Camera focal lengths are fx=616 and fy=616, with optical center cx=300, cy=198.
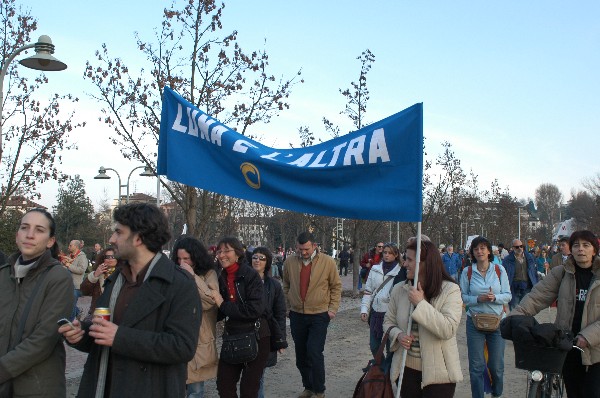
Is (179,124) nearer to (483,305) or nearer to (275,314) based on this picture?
(275,314)

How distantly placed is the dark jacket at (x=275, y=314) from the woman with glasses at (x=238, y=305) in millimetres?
359

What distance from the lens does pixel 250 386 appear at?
6062 millimetres

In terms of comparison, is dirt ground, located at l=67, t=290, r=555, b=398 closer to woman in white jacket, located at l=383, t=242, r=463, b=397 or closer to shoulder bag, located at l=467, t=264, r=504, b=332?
shoulder bag, located at l=467, t=264, r=504, b=332

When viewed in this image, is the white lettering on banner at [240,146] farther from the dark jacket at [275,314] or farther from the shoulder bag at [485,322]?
the shoulder bag at [485,322]

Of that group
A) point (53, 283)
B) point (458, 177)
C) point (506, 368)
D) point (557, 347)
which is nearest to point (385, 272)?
point (506, 368)

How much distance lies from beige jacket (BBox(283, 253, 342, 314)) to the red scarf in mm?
1860

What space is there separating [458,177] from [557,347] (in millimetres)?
24450

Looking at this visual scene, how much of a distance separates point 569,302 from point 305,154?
2.56 meters

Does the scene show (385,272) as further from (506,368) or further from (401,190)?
(401,190)

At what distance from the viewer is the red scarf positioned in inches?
239

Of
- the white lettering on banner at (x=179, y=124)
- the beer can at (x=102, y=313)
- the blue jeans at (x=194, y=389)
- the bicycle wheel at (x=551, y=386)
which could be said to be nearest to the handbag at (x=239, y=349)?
the blue jeans at (x=194, y=389)

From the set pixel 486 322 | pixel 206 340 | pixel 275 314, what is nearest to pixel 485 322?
pixel 486 322

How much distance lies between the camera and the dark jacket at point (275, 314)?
259 inches

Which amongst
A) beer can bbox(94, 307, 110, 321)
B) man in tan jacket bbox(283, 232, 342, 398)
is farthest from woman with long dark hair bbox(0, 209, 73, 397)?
man in tan jacket bbox(283, 232, 342, 398)
